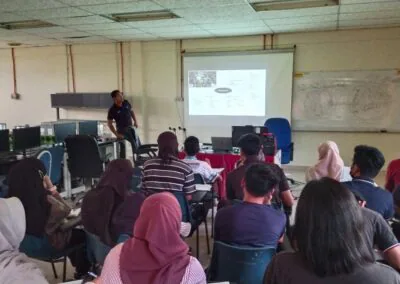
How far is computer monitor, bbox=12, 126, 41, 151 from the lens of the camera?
4.69 m

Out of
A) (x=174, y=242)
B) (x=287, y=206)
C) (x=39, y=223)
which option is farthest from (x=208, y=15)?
(x=174, y=242)

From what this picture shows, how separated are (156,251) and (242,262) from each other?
62 cm

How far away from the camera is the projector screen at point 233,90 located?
636cm

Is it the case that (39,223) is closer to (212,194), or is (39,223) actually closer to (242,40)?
(212,194)

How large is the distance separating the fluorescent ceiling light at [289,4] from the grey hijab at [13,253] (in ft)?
12.3

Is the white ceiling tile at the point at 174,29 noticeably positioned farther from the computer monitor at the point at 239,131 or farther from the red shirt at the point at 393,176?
the red shirt at the point at 393,176

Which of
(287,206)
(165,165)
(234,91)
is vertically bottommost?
(287,206)

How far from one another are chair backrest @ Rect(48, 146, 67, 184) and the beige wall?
2907 mm

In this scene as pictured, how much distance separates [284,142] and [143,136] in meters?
3.18

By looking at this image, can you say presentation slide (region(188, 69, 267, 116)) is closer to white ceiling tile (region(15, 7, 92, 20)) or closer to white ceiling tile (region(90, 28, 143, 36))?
white ceiling tile (region(90, 28, 143, 36))

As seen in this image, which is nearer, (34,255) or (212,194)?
(34,255)

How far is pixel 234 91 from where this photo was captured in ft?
21.8

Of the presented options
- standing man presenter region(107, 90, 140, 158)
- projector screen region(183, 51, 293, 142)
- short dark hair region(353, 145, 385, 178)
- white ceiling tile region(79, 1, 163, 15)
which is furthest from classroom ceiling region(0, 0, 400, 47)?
short dark hair region(353, 145, 385, 178)

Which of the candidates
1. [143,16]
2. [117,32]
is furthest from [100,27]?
[143,16]
